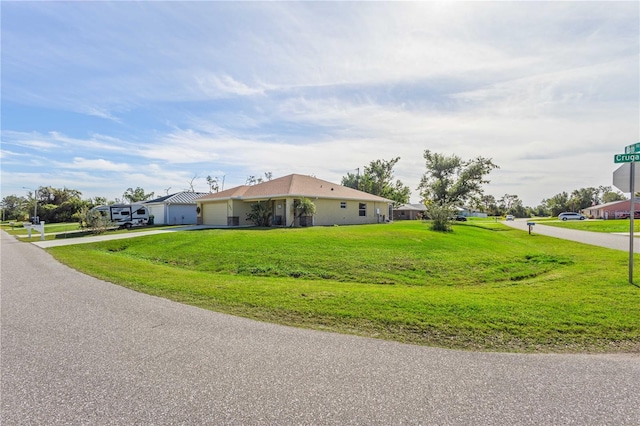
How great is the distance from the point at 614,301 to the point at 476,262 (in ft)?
19.1

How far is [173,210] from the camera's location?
33.9 meters

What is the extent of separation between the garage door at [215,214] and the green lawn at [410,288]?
42.1 feet

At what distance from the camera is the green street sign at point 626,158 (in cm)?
745

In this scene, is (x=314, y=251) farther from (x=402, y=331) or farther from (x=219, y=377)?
(x=219, y=377)

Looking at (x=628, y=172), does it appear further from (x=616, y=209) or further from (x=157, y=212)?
(x=616, y=209)

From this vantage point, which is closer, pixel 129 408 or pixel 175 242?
pixel 129 408

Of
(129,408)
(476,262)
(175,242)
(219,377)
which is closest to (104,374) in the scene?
(129,408)

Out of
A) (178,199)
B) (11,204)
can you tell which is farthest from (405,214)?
(11,204)

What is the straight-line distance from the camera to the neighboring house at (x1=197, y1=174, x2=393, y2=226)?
80.2 ft

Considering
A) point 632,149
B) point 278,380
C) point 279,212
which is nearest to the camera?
point 278,380

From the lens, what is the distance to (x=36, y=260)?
13.2 m

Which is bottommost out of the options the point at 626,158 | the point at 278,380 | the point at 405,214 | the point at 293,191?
the point at 278,380

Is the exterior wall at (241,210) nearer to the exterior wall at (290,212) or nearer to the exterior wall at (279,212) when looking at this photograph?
the exterior wall at (290,212)

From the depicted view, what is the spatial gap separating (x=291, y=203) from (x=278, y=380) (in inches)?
817
